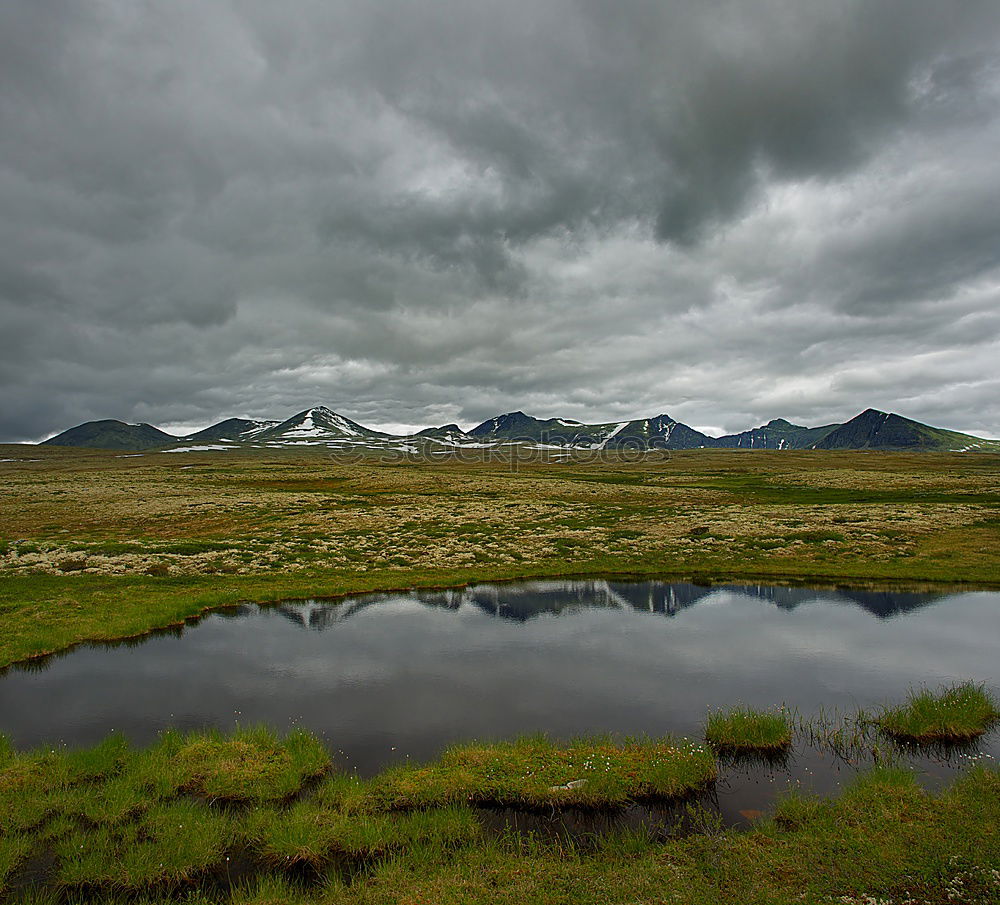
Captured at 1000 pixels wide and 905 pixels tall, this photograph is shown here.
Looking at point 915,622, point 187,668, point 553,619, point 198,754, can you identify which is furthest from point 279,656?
point 915,622

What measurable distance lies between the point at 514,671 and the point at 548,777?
886cm

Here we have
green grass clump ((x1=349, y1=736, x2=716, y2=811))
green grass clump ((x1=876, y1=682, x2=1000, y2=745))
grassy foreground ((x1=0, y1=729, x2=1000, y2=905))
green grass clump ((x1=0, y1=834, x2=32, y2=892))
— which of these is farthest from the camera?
green grass clump ((x1=876, y1=682, x2=1000, y2=745))

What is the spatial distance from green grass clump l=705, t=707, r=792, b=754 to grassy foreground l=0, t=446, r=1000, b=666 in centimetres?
2522

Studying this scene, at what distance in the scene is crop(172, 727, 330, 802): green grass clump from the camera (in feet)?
49.0

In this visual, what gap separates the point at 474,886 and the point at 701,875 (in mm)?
4656

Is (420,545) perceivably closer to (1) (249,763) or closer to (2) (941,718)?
(1) (249,763)

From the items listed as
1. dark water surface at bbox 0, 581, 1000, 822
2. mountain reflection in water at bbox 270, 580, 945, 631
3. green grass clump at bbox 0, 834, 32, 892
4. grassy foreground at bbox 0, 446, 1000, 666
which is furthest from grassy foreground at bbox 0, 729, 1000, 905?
grassy foreground at bbox 0, 446, 1000, 666

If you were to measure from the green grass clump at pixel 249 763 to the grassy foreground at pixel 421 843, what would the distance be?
0.05 m

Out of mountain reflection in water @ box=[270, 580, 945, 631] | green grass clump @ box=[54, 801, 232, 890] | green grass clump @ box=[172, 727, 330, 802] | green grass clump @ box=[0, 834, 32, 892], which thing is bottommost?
mountain reflection in water @ box=[270, 580, 945, 631]

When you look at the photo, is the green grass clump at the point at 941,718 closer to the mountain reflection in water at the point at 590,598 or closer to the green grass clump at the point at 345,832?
the mountain reflection in water at the point at 590,598

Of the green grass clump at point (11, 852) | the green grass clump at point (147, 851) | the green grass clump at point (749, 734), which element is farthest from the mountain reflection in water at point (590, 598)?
the green grass clump at point (11, 852)

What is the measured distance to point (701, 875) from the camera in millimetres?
10953

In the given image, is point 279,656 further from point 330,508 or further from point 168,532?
point 330,508

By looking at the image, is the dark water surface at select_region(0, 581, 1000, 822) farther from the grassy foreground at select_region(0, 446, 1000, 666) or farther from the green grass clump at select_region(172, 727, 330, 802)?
the grassy foreground at select_region(0, 446, 1000, 666)
